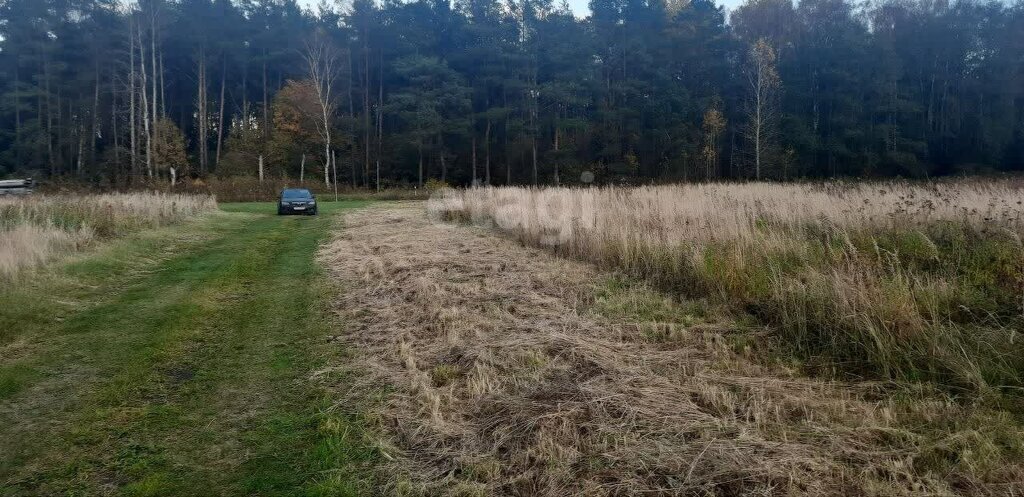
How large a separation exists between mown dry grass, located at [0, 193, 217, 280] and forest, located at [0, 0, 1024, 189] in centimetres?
2435

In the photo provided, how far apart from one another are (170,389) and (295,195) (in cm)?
1875

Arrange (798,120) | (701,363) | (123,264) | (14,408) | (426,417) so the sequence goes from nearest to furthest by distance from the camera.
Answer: (426,417) < (14,408) < (701,363) < (123,264) < (798,120)

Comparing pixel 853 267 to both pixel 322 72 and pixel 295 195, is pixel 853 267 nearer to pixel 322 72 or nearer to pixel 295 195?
pixel 295 195

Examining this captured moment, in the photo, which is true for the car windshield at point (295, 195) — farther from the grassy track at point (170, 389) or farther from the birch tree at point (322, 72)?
the grassy track at point (170, 389)

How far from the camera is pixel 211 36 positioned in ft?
145

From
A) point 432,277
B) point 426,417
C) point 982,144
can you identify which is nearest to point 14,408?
point 426,417

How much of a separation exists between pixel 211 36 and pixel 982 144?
58.1m

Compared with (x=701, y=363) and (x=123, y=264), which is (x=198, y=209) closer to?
(x=123, y=264)

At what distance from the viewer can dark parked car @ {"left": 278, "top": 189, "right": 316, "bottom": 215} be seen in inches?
847

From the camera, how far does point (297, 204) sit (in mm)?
21547

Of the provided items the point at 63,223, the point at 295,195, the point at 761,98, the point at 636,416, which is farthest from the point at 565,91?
the point at 636,416

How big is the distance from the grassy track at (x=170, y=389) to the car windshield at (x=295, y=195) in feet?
44.0

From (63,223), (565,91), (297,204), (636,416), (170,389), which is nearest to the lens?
(636,416)

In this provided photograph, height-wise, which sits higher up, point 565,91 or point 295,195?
point 565,91
